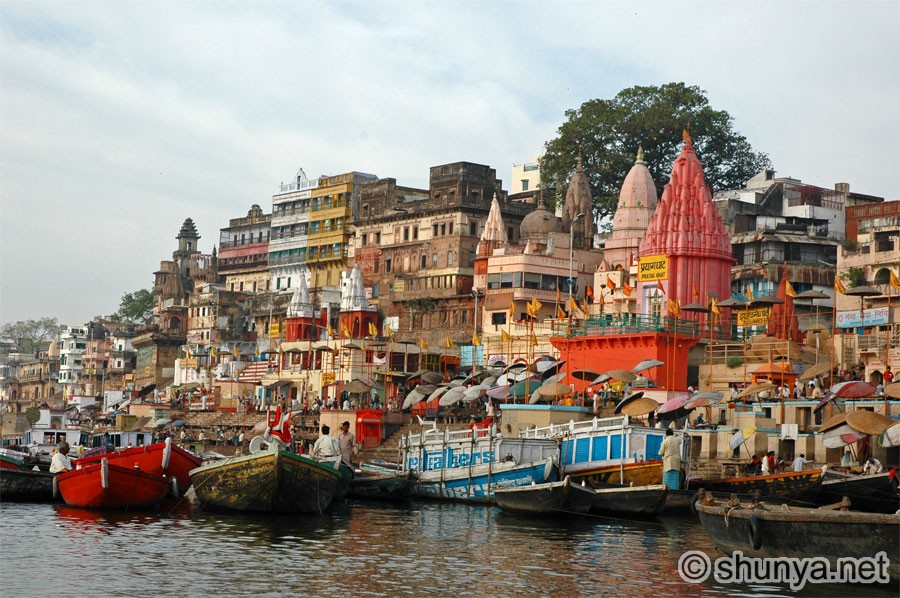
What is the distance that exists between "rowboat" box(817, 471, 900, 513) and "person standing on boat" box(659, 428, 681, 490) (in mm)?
3151

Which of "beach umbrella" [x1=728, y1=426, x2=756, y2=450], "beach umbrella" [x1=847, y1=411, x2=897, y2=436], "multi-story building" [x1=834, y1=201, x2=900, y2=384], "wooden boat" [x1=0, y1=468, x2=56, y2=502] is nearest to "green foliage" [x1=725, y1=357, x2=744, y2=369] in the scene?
"multi-story building" [x1=834, y1=201, x2=900, y2=384]

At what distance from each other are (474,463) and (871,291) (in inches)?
579

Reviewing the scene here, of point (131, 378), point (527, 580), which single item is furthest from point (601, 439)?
point (131, 378)

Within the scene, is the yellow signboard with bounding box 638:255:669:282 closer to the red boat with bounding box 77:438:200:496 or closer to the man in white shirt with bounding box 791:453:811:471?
the man in white shirt with bounding box 791:453:811:471

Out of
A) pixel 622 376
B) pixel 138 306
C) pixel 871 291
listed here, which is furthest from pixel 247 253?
pixel 871 291

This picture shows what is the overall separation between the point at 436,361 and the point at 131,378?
45.0 metres

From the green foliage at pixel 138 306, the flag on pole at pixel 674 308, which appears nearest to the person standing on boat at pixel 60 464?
the flag on pole at pixel 674 308

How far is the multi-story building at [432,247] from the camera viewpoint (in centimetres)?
6894

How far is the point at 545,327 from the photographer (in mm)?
61062

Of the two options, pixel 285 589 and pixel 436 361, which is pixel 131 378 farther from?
pixel 285 589

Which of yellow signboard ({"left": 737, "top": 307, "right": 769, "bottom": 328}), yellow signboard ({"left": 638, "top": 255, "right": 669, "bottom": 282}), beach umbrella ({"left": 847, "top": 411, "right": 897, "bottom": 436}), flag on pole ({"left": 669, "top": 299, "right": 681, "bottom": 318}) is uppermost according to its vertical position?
yellow signboard ({"left": 638, "top": 255, "right": 669, "bottom": 282})

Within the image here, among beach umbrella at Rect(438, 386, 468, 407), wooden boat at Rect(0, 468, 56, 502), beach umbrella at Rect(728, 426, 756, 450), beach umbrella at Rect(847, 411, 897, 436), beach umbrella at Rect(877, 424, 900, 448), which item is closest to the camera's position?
beach umbrella at Rect(847, 411, 897, 436)

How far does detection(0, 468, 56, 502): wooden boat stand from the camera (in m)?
32.8

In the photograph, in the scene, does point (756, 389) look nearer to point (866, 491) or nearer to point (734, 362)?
point (734, 362)
